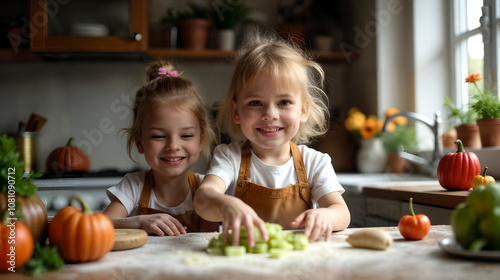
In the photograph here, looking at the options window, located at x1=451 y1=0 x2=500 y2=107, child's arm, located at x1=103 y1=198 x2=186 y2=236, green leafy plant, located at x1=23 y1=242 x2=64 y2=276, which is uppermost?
window, located at x1=451 y1=0 x2=500 y2=107

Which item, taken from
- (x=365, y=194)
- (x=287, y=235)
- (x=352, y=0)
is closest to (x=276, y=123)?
(x=287, y=235)

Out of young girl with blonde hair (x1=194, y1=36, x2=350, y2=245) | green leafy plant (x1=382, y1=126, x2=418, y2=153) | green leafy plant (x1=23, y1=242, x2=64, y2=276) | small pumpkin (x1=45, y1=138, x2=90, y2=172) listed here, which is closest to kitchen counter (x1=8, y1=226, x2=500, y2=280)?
green leafy plant (x1=23, y1=242, x2=64, y2=276)

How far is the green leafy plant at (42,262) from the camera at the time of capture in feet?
2.30

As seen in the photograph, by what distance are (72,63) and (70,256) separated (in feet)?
8.86

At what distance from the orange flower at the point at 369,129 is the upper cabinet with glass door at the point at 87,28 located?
4.79 ft

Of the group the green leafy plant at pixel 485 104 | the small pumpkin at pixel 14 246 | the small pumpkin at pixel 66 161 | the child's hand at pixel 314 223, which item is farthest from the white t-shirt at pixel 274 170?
the small pumpkin at pixel 66 161

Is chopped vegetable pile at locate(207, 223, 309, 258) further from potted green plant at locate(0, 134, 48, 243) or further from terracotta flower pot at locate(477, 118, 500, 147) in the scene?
terracotta flower pot at locate(477, 118, 500, 147)

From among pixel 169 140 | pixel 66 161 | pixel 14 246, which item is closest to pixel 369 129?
pixel 169 140

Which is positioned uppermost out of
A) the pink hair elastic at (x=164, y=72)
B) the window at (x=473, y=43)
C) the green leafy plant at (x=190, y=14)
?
the green leafy plant at (x=190, y=14)

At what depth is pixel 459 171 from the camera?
155 centimetres

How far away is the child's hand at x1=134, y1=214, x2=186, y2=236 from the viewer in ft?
3.59

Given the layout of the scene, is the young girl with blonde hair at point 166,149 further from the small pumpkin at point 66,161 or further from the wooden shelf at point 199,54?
the wooden shelf at point 199,54

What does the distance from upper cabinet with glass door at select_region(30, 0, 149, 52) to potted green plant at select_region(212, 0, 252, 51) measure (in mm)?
497

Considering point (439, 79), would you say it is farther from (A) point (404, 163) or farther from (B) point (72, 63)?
(B) point (72, 63)
